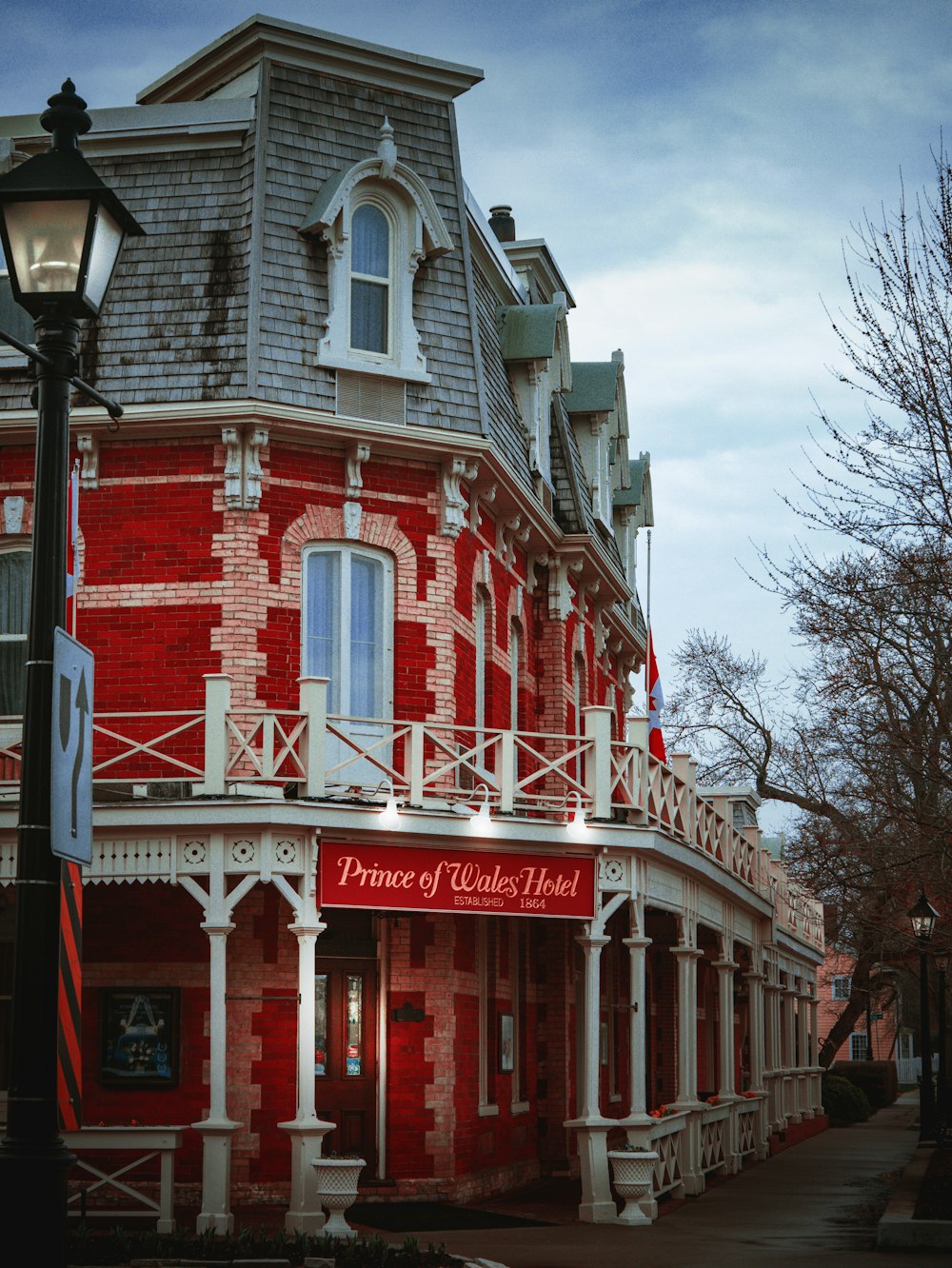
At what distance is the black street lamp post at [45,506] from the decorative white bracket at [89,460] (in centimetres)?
1122

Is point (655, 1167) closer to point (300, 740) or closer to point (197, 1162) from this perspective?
point (197, 1162)

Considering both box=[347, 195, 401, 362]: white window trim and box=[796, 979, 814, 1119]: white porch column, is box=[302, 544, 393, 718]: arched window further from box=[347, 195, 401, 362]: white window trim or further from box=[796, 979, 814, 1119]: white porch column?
box=[796, 979, 814, 1119]: white porch column

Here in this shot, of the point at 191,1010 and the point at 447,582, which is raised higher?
the point at 447,582

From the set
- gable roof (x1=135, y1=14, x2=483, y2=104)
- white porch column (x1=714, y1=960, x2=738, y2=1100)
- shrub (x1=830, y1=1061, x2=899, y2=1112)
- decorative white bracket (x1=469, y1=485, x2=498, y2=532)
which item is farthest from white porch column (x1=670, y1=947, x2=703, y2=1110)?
shrub (x1=830, y1=1061, x2=899, y2=1112)

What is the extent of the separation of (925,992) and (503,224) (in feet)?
47.3

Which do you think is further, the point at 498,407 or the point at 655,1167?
the point at 498,407

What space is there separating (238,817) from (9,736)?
3.62 m

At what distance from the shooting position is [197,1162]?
17.3m

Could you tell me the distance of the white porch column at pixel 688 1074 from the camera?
1994cm

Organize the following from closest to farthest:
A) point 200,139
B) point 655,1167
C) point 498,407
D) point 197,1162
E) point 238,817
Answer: point 238,817, point 197,1162, point 655,1167, point 200,139, point 498,407

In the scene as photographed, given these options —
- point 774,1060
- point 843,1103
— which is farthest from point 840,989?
point 774,1060

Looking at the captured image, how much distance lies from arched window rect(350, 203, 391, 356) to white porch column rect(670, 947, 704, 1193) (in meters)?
7.94

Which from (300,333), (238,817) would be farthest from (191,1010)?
(300,333)

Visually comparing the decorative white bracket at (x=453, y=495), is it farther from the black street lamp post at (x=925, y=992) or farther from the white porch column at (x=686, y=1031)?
the black street lamp post at (x=925, y=992)
